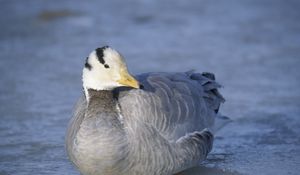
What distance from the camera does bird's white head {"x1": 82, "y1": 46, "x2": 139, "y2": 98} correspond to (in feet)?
16.1

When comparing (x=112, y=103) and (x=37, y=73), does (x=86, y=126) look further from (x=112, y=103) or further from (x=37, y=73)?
(x=37, y=73)

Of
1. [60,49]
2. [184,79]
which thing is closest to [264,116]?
[184,79]

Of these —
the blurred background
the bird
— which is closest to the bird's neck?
the bird

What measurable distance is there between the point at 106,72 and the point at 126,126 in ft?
1.39

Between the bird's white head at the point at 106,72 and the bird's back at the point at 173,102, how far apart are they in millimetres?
183

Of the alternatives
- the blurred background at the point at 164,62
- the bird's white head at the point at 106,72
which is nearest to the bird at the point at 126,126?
the bird's white head at the point at 106,72

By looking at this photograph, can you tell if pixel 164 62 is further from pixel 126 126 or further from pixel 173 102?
pixel 126 126

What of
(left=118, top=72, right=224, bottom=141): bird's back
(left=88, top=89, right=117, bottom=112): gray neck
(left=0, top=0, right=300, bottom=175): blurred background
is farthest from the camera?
(left=0, top=0, right=300, bottom=175): blurred background

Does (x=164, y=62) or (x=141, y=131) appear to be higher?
(x=141, y=131)

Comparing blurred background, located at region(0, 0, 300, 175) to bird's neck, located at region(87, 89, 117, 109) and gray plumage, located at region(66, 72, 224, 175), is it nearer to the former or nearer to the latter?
gray plumage, located at region(66, 72, 224, 175)

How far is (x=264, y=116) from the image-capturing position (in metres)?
6.95

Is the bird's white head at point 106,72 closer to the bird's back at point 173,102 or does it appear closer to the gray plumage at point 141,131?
the gray plumage at point 141,131

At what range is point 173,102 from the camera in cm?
533

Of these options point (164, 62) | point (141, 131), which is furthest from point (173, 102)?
point (164, 62)
